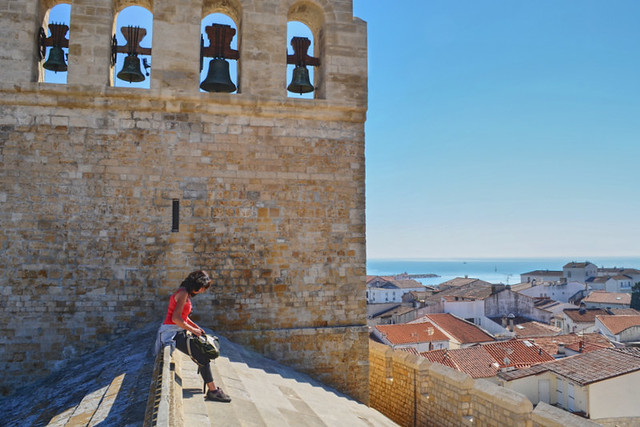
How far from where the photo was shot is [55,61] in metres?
7.46

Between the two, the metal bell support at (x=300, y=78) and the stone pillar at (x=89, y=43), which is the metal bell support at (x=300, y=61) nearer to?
the metal bell support at (x=300, y=78)

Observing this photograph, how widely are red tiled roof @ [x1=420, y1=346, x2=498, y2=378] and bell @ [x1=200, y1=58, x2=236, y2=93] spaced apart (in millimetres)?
14461

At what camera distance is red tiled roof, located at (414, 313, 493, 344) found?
2778 centimetres

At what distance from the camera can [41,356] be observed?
6.81 meters

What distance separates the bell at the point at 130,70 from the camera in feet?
24.9

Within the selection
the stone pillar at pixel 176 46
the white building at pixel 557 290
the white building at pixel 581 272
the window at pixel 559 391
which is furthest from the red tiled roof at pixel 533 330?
the white building at pixel 581 272

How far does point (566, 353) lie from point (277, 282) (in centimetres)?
1986

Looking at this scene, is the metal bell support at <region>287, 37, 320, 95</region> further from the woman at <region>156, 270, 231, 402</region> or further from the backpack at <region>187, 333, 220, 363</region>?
the backpack at <region>187, 333, 220, 363</region>

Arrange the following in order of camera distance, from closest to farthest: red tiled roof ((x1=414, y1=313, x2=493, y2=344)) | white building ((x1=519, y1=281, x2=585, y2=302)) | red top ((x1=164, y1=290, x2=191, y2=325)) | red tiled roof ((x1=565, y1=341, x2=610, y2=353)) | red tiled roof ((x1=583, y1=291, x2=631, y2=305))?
red top ((x1=164, y1=290, x2=191, y2=325)) < red tiled roof ((x1=565, y1=341, x2=610, y2=353)) < red tiled roof ((x1=414, y1=313, x2=493, y2=344)) < red tiled roof ((x1=583, y1=291, x2=631, y2=305)) < white building ((x1=519, y1=281, x2=585, y2=302))

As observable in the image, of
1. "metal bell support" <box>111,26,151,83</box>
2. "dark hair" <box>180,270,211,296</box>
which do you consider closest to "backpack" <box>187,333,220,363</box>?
"dark hair" <box>180,270,211,296</box>

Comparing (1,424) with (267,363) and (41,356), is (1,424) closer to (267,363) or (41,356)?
(41,356)

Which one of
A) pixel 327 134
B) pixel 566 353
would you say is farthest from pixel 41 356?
pixel 566 353

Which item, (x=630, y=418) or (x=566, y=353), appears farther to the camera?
(x=566, y=353)

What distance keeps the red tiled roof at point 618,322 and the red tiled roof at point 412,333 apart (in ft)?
40.4
